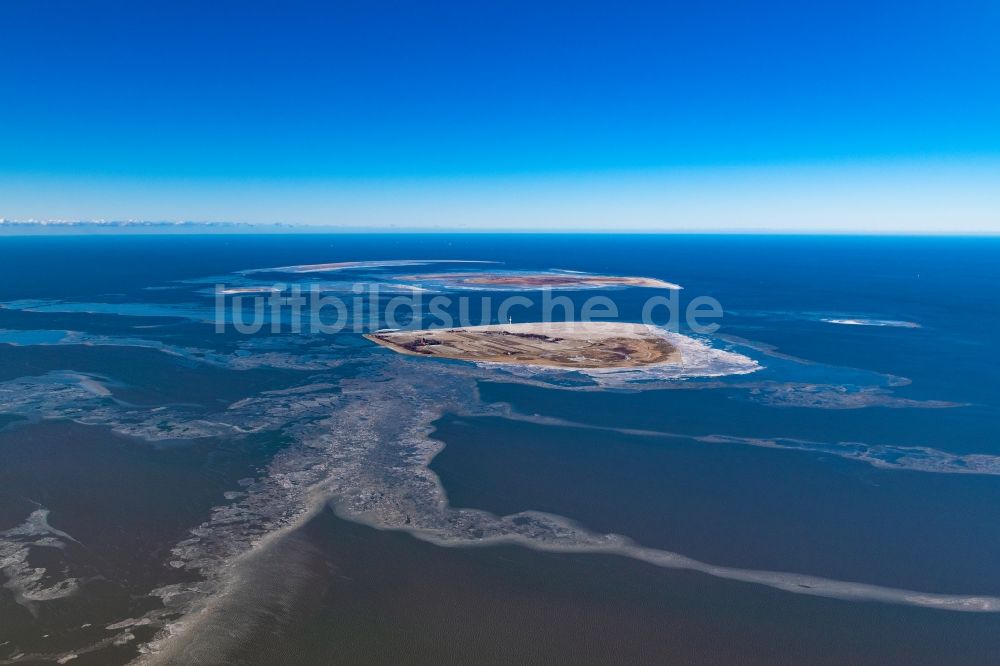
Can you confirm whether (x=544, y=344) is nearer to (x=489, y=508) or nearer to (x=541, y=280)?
(x=489, y=508)

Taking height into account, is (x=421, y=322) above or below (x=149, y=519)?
above

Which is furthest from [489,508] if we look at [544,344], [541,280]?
[541,280]

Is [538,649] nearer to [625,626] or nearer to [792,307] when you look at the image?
[625,626]

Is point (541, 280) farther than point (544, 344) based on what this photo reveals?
Yes

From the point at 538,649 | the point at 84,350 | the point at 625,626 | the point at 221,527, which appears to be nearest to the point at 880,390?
the point at 625,626

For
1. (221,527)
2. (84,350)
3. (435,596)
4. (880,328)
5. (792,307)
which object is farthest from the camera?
(792,307)

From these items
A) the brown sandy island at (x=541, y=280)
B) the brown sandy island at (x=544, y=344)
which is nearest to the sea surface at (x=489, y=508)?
the brown sandy island at (x=544, y=344)
